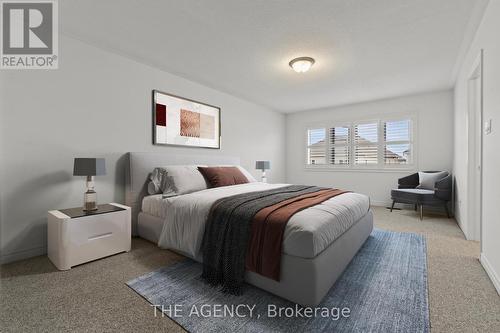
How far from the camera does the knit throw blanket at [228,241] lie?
5.80 feet

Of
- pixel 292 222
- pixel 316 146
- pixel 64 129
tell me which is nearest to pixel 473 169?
pixel 292 222

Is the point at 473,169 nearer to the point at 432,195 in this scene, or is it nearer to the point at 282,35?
the point at 432,195

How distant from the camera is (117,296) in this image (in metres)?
1.71

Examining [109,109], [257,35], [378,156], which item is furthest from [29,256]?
[378,156]

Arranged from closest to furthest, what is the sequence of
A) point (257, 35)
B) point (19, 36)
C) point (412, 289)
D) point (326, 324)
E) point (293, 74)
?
point (326, 324)
point (412, 289)
point (19, 36)
point (257, 35)
point (293, 74)

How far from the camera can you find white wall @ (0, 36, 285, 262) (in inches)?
89.9

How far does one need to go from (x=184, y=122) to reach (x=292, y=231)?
2896mm

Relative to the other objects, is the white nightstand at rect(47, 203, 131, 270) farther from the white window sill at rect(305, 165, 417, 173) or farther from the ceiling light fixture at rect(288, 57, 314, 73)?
the white window sill at rect(305, 165, 417, 173)

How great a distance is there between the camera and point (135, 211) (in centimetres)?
306

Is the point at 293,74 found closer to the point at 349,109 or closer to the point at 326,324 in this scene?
the point at 349,109

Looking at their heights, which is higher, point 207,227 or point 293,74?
point 293,74

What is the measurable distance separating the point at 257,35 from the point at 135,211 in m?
2.70

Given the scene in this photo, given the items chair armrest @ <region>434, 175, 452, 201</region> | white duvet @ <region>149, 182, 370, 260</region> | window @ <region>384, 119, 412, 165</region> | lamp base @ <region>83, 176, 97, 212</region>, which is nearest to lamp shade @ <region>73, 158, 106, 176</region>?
lamp base @ <region>83, 176, 97, 212</region>

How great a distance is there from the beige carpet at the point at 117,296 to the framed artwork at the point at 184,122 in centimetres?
179
